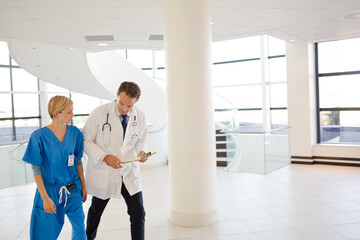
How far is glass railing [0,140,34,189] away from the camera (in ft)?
21.3

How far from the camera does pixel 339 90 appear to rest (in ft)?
27.4

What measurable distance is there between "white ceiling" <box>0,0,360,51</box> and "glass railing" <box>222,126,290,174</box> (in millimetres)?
2221

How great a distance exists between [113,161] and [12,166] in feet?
15.9

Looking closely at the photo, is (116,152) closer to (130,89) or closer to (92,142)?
(92,142)

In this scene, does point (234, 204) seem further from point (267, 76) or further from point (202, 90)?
point (267, 76)

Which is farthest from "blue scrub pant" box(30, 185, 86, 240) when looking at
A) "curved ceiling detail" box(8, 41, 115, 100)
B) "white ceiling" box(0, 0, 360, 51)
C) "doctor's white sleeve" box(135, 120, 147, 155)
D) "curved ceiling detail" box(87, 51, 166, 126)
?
"curved ceiling detail" box(87, 51, 166, 126)

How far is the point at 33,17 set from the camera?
16.7 feet

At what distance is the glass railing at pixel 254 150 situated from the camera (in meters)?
7.09

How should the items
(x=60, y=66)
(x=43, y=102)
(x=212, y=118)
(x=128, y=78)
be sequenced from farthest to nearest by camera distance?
1. (x=43, y=102)
2. (x=128, y=78)
3. (x=60, y=66)
4. (x=212, y=118)

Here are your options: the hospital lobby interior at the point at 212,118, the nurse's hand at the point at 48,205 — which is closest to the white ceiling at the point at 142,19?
the hospital lobby interior at the point at 212,118

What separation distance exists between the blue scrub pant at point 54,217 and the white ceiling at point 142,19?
3026 millimetres

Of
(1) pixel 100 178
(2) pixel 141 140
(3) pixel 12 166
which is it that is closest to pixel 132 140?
(2) pixel 141 140

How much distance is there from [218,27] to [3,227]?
188 inches

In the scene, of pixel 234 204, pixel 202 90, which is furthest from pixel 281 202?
pixel 202 90
